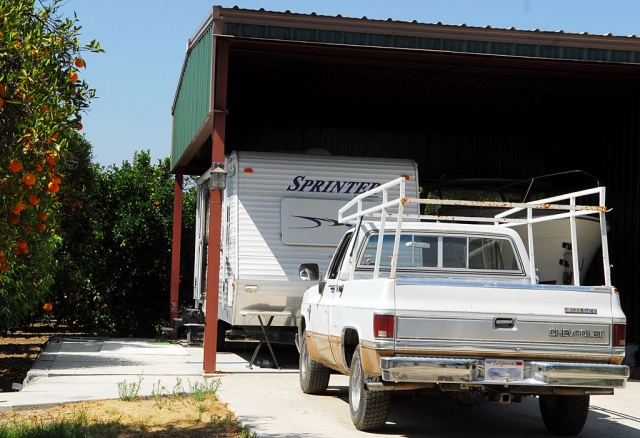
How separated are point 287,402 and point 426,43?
6.26 metres

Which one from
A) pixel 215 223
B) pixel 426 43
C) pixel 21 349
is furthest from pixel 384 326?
pixel 21 349

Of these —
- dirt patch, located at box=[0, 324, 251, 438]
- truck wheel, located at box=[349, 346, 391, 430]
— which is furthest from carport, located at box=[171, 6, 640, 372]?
truck wheel, located at box=[349, 346, 391, 430]

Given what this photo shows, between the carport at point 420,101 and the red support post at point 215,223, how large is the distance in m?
0.02

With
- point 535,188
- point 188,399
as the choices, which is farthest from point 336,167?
point 535,188

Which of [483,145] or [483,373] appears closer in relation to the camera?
[483,373]

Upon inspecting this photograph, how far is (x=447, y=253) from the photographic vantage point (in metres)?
9.57

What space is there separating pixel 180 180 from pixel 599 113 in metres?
9.59

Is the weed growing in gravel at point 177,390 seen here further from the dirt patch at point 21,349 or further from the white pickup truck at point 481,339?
the dirt patch at point 21,349

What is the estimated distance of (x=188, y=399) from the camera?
34.0 ft

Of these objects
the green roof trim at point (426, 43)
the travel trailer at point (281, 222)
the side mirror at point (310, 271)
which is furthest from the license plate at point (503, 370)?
the green roof trim at point (426, 43)

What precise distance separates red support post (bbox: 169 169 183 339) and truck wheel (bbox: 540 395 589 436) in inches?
516

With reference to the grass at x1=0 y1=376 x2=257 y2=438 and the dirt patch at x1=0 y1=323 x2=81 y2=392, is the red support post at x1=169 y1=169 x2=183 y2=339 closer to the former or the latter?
the dirt patch at x1=0 y1=323 x2=81 y2=392

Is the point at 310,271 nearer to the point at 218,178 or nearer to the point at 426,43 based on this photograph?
the point at 218,178

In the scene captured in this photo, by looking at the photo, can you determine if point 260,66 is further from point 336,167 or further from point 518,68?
point 518,68
